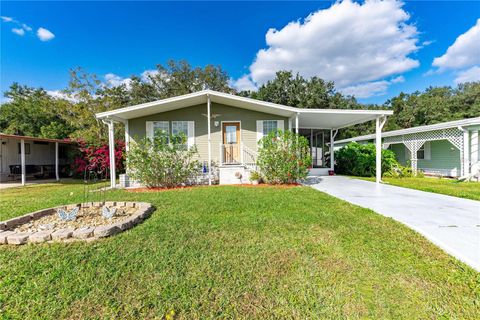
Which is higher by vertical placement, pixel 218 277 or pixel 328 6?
pixel 328 6

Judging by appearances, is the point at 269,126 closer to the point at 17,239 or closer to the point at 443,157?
the point at 17,239

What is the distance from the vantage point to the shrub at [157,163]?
7609 mm

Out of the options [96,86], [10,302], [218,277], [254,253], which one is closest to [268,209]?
[254,253]

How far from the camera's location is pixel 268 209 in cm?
459

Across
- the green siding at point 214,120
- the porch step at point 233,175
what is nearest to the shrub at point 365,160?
the green siding at point 214,120

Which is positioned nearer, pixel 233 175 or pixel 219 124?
pixel 233 175

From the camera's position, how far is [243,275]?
2.26m

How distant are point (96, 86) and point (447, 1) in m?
22.3

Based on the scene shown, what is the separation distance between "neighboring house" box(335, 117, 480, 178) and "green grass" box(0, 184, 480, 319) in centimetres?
943

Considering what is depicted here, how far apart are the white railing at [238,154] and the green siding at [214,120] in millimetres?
253

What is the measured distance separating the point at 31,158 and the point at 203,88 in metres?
16.3

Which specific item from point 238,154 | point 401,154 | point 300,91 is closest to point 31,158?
point 238,154

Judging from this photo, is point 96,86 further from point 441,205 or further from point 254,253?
point 441,205

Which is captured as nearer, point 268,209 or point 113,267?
point 113,267
